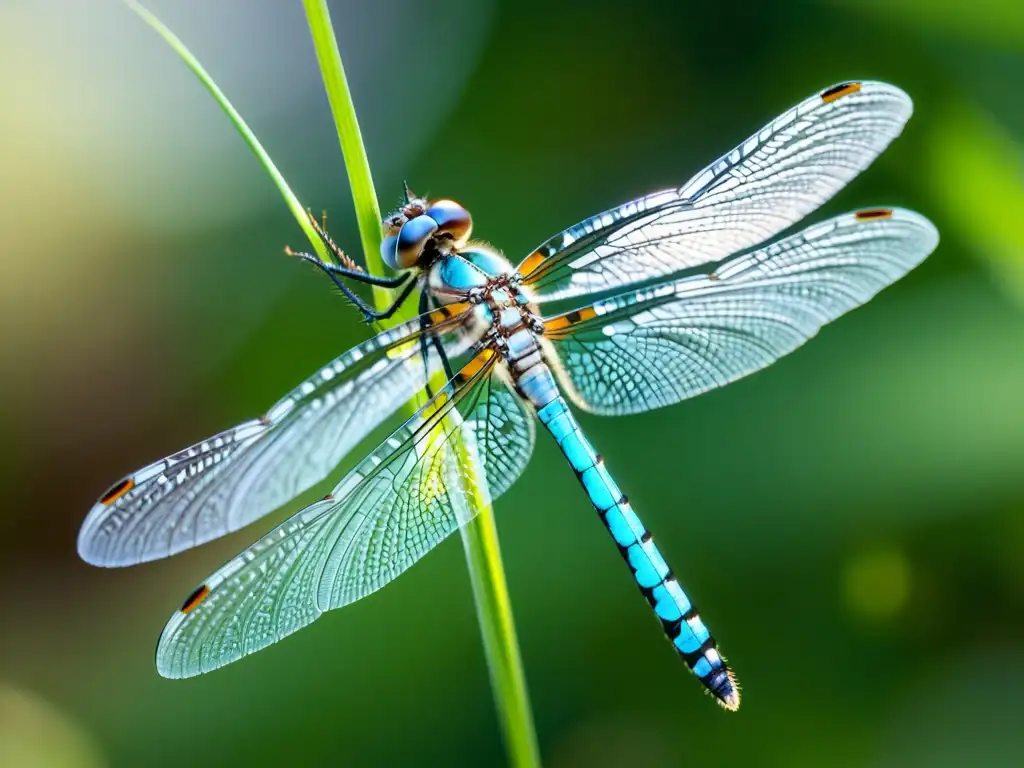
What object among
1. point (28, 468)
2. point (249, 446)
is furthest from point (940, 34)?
point (28, 468)

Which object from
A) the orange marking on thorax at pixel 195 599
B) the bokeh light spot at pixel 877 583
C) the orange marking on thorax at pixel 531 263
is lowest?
the bokeh light spot at pixel 877 583

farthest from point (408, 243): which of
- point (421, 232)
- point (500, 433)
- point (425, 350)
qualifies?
point (500, 433)

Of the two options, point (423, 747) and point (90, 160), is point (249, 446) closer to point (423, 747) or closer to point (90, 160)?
point (423, 747)

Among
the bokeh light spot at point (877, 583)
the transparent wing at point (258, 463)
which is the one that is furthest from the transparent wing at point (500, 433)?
the bokeh light spot at point (877, 583)

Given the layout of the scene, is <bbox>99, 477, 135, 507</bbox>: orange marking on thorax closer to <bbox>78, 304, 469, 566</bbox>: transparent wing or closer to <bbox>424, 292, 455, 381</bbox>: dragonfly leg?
<bbox>78, 304, 469, 566</bbox>: transparent wing

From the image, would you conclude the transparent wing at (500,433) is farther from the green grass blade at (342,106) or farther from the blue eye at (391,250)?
the green grass blade at (342,106)

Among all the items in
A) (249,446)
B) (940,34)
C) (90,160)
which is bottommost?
(249,446)

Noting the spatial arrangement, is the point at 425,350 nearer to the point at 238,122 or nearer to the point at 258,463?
the point at 258,463
